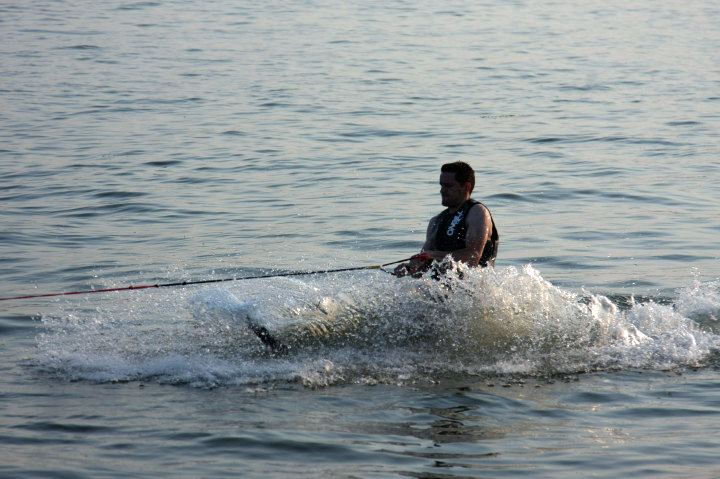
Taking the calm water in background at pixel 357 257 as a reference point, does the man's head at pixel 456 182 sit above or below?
above

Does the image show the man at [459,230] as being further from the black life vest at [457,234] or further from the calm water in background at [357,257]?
the calm water in background at [357,257]

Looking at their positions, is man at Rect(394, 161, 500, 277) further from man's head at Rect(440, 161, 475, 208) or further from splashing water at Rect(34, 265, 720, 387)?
splashing water at Rect(34, 265, 720, 387)

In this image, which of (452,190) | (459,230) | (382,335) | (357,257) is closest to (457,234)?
(459,230)

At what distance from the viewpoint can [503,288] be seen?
8.48m

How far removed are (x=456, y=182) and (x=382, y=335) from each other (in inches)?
53.3

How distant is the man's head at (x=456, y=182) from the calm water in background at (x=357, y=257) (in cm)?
68

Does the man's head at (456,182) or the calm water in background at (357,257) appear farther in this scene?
the man's head at (456,182)

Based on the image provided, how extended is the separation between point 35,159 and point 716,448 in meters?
12.6

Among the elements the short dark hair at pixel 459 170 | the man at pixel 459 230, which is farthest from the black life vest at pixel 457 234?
the short dark hair at pixel 459 170

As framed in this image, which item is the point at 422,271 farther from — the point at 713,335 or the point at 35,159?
the point at 35,159

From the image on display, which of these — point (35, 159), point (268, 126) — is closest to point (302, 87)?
point (268, 126)

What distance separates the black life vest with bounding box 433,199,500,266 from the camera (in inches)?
333

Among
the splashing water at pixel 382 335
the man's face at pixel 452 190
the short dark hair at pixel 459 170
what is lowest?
the splashing water at pixel 382 335

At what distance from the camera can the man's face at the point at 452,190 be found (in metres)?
8.41
